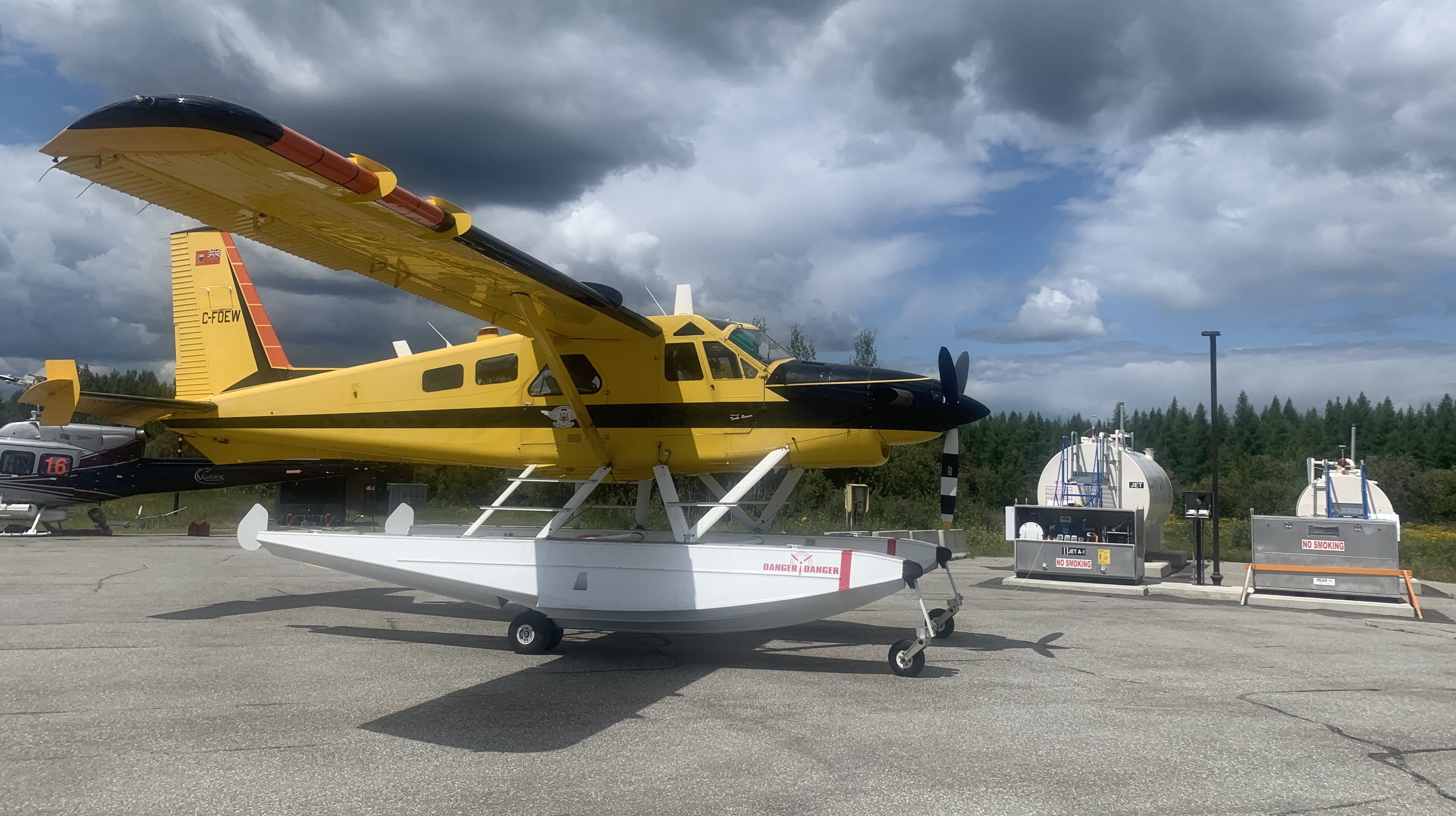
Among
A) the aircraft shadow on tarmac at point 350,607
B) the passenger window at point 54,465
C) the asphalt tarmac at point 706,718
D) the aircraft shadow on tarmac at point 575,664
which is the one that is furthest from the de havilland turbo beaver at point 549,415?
the passenger window at point 54,465

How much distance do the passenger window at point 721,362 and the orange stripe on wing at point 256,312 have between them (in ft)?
20.4

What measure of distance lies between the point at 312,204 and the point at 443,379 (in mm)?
4037

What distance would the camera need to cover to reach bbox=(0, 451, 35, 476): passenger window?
78.4 ft

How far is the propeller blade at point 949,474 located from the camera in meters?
8.22

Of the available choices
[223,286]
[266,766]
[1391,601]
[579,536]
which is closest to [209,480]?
[223,286]

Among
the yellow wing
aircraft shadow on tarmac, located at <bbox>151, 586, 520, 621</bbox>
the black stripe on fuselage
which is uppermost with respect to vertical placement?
the yellow wing

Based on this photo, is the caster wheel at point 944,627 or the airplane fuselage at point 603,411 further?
the caster wheel at point 944,627

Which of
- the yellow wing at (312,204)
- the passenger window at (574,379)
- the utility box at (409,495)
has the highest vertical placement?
the yellow wing at (312,204)

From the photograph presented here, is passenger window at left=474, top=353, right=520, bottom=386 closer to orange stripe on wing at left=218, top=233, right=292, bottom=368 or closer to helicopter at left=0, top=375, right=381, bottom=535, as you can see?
orange stripe on wing at left=218, top=233, right=292, bottom=368

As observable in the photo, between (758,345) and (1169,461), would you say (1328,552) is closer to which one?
(758,345)

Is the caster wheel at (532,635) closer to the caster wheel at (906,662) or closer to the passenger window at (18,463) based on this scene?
the caster wheel at (906,662)

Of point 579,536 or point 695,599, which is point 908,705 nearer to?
point 695,599

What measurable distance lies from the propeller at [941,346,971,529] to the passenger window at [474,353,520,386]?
4602mm

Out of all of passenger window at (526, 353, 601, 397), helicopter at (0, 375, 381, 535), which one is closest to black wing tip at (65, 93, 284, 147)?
passenger window at (526, 353, 601, 397)
